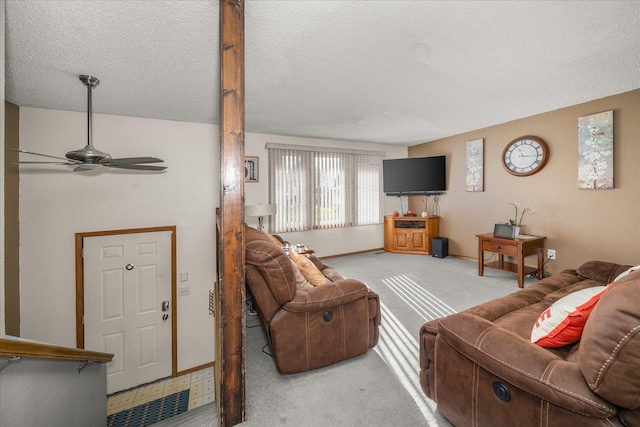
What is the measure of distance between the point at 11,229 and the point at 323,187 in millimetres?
4343

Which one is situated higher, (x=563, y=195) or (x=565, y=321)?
(x=563, y=195)

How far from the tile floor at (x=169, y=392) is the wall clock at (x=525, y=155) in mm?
5695

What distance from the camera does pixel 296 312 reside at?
1852 millimetres

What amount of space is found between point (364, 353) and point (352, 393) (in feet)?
1.50

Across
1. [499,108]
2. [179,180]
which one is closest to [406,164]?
Result: [499,108]

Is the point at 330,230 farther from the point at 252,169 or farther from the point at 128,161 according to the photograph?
the point at 128,161

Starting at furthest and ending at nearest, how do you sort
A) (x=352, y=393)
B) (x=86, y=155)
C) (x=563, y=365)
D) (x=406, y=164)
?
(x=406, y=164)
(x=86, y=155)
(x=352, y=393)
(x=563, y=365)

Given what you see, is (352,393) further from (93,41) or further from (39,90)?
(39,90)

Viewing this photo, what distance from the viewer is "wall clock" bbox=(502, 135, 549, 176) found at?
398cm

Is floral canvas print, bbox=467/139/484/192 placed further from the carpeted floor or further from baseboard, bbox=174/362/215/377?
baseboard, bbox=174/362/215/377

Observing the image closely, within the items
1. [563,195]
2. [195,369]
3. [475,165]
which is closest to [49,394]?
[195,369]

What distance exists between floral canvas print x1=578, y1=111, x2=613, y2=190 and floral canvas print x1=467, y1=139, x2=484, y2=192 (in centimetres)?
140

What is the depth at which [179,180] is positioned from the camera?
3521 mm

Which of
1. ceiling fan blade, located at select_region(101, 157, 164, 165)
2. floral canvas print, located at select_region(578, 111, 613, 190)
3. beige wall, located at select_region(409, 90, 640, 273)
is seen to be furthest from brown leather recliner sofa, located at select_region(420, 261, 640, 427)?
floral canvas print, located at select_region(578, 111, 613, 190)
